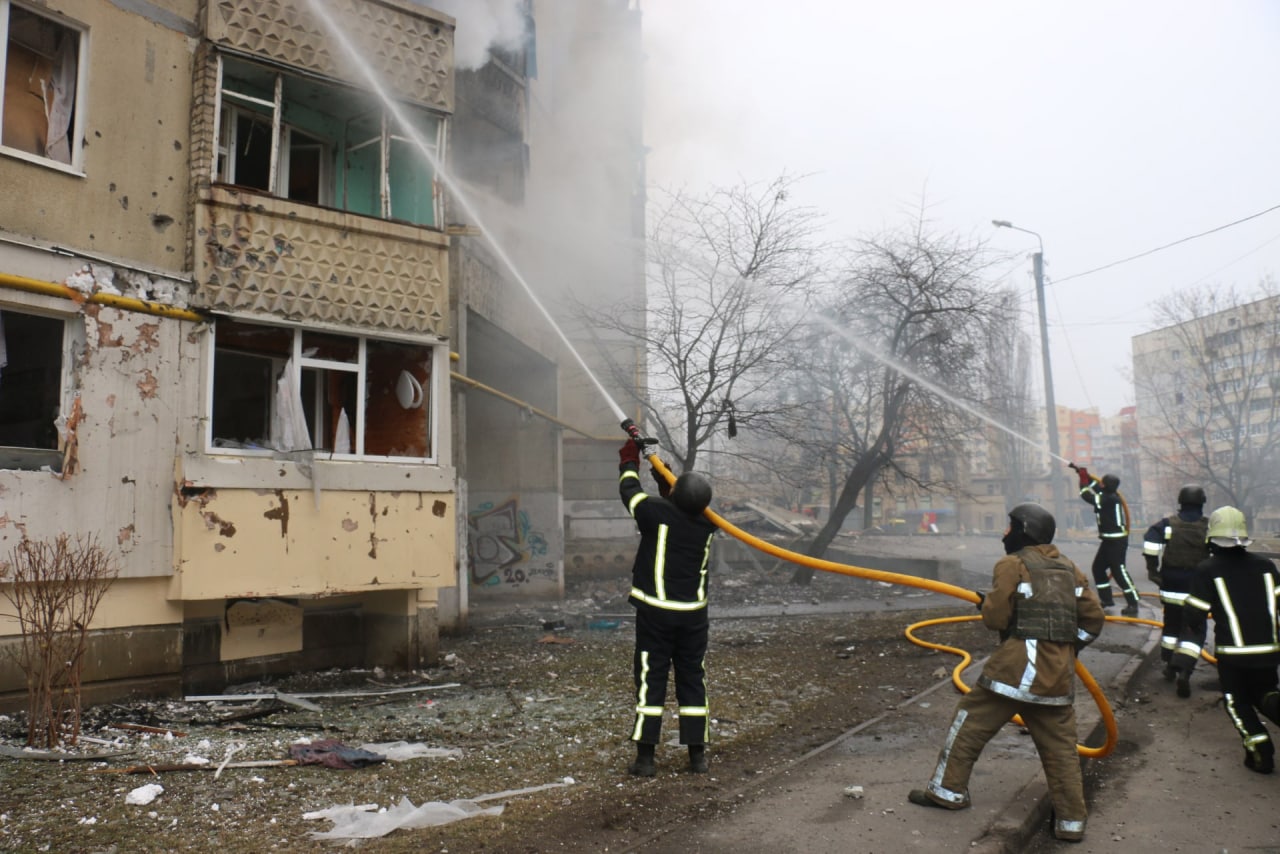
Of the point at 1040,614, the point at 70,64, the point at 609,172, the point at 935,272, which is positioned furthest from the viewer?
the point at 609,172

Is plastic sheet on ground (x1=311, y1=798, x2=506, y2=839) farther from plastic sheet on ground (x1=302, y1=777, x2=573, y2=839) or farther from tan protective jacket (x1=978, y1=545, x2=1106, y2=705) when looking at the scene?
tan protective jacket (x1=978, y1=545, x2=1106, y2=705)

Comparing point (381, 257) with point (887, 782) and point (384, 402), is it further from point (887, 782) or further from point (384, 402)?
point (887, 782)

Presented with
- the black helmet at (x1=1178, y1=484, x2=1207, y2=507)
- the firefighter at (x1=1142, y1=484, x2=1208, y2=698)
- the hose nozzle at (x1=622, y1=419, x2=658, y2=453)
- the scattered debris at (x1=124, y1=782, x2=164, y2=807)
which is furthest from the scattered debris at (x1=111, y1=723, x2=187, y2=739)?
the black helmet at (x1=1178, y1=484, x2=1207, y2=507)

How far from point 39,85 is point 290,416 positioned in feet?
11.6

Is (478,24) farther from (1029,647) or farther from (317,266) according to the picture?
(1029,647)

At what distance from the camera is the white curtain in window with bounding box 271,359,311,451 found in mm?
8883

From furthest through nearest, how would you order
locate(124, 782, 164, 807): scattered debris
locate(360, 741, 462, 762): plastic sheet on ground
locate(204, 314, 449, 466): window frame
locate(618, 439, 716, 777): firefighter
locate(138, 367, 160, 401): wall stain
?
locate(204, 314, 449, 466): window frame < locate(138, 367, 160, 401): wall stain < locate(360, 741, 462, 762): plastic sheet on ground < locate(618, 439, 716, 777): firefighter < locate(124, 782, 164, 807): scattered debris

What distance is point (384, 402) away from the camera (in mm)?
10172

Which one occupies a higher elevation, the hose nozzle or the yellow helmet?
the hose nozzle

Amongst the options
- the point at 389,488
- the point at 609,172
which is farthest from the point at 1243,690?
the point at 609,172

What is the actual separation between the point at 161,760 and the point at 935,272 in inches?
599

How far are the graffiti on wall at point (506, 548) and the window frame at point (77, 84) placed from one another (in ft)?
32.9

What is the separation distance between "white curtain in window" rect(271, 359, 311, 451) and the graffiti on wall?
25.6ft

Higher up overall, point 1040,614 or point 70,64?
point 70,64
